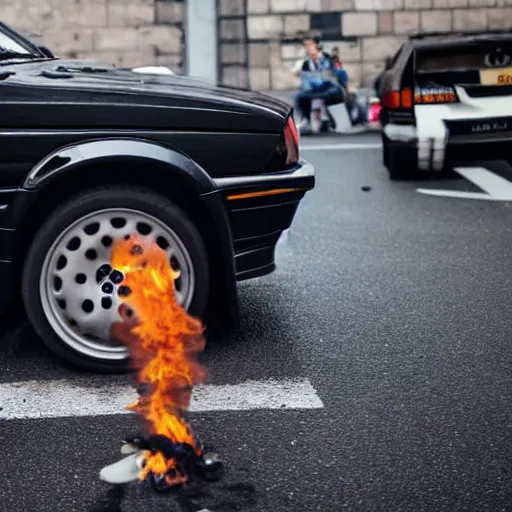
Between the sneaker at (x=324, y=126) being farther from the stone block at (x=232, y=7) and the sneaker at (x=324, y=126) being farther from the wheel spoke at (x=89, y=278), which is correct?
the wheel spoke at (x=89, y=278)

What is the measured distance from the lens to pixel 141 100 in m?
4.27

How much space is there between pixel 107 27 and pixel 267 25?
352cm

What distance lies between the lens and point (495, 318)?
5.20 metres

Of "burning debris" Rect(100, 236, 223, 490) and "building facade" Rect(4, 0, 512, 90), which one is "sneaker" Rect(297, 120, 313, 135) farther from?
"burning debris" Rect(100, 236, 223, 490)

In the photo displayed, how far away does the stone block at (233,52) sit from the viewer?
74.0 feet

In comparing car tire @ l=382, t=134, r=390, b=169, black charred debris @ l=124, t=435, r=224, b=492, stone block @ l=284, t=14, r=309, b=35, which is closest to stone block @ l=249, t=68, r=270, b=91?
stone block @ l=284, t=14, r=309, b=35

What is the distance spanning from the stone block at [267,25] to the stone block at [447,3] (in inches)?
133

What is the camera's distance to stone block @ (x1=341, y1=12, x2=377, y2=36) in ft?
73.2

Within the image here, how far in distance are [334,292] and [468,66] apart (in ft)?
17.2

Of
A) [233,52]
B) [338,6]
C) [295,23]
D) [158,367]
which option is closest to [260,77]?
[233,52]

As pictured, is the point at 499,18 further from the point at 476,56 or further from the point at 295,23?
the point at 476,56

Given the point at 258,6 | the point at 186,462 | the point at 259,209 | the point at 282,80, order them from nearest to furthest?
the point at 186,462 → the point at 259,209 → the point at 258,6 → the point at 282,80

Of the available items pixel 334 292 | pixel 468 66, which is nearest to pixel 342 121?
pixel 468 66

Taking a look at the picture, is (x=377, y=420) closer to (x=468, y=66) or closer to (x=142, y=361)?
(x=142, y=361)
